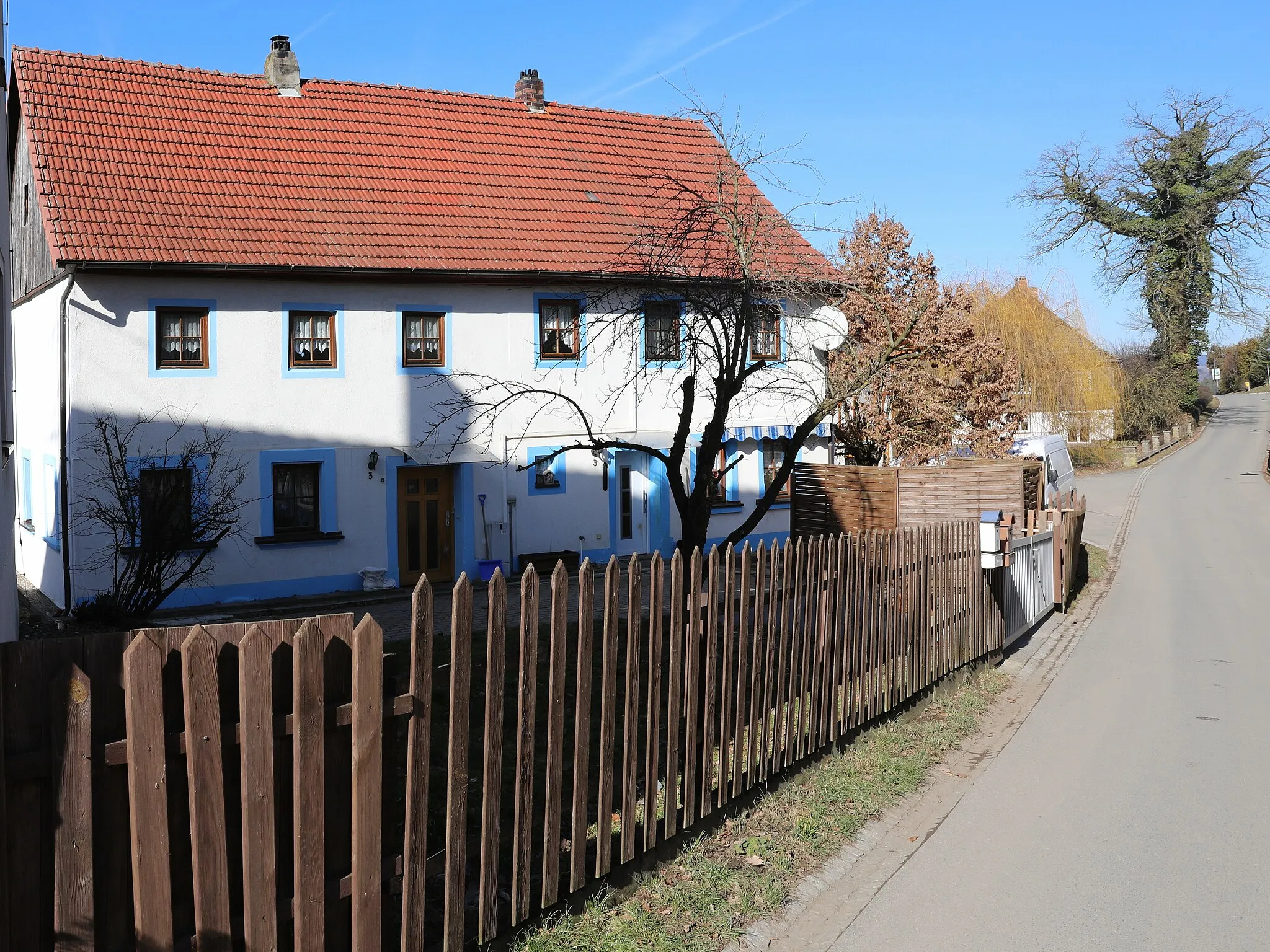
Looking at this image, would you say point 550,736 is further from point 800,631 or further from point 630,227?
point 630,227

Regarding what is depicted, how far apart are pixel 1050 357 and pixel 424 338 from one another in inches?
1416

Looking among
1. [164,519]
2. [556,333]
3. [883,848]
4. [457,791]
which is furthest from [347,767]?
[556,333]

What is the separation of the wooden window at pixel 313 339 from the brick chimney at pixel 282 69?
550cm

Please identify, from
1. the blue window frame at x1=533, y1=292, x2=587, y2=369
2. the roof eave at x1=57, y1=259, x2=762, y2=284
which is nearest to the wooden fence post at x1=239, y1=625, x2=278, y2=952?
the roof eave at x1=57, y1=259, x2=762, y2=284

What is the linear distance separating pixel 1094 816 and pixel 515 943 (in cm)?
435

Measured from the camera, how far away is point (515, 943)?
4641 mm

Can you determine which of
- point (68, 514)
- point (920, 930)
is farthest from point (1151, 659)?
point (68, 514)

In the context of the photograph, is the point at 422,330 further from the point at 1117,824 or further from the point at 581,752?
the point at 581,752

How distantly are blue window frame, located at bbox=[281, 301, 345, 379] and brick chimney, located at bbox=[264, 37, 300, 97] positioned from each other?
17.7 feet

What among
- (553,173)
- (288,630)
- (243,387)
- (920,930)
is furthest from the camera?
(553,173)

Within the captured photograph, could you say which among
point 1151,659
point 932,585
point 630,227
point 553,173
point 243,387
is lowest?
point 1151,659

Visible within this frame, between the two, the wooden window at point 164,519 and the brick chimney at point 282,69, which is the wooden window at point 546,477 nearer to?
the wooden window at point 164,519

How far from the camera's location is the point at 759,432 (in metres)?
23.5

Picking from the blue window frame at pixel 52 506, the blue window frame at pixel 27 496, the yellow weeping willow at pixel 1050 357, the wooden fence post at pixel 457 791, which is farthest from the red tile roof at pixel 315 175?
the yellow weeping willow at pixel 1050 357
